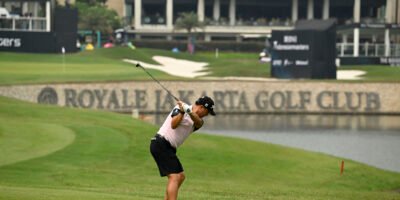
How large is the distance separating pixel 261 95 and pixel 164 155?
47.4 meters

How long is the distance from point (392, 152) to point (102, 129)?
1206 cm

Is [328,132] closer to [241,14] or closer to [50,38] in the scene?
[50,38]

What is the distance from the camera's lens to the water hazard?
43375 millimetres

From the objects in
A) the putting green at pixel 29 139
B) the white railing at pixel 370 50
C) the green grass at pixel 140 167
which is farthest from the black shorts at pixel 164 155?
the white railing at pixel 370 50

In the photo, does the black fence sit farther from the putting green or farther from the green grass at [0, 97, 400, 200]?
the putting green

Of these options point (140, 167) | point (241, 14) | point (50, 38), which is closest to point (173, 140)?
point (140, 167)

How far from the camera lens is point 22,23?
82.3 m

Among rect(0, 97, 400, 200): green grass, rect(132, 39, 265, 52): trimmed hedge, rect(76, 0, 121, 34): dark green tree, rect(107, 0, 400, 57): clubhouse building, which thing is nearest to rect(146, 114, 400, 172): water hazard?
rect(0, 97, 400, 200): green grass

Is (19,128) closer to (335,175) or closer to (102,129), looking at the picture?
(102,129)

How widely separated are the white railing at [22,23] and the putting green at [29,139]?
45.7 meters

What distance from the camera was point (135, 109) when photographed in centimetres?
6344

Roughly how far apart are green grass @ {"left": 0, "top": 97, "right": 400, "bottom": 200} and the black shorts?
6.47ft

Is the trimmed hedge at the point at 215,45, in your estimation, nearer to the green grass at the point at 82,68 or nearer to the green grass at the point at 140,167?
the green grass at the point at 82,68

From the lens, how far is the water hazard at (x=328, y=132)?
142ft
